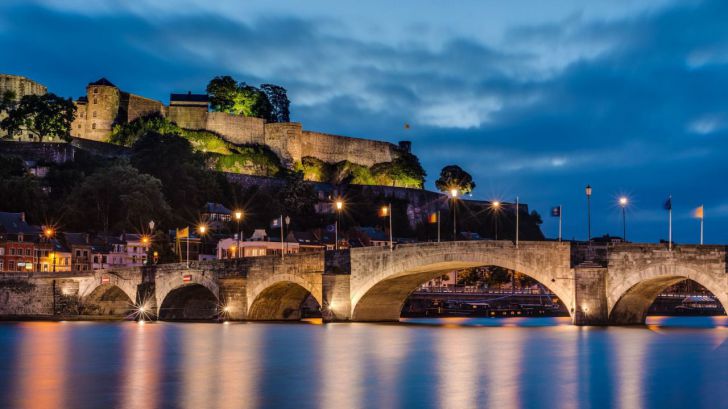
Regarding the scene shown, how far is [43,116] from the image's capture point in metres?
98.2

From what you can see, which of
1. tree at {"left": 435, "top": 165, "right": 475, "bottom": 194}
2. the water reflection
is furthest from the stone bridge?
tree at {"left": 435, "top": 165, "right": 475, "bottom": 194}

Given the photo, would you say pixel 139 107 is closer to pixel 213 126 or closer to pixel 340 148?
pixel 213 126

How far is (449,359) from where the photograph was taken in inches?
1211

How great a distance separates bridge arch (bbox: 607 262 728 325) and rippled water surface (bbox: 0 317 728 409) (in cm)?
89

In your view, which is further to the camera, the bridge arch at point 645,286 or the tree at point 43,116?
the tree at point 43,116

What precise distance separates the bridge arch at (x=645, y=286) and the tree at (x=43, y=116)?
73.0 m

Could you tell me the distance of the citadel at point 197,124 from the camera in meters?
107

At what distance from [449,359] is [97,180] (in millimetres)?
59112

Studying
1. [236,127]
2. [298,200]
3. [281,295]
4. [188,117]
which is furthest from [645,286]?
[188,117]

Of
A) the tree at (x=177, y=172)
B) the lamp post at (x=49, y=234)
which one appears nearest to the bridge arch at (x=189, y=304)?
the lamp post at (x=49, y=234)

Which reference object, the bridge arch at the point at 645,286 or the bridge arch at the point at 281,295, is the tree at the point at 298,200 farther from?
the bridge arch at the point at 645,286

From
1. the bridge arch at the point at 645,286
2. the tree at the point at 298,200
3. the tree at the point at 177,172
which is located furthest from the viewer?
the tree at the point at 298,200

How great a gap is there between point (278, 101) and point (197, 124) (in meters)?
22.0

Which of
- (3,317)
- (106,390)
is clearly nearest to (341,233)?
(3,317)
